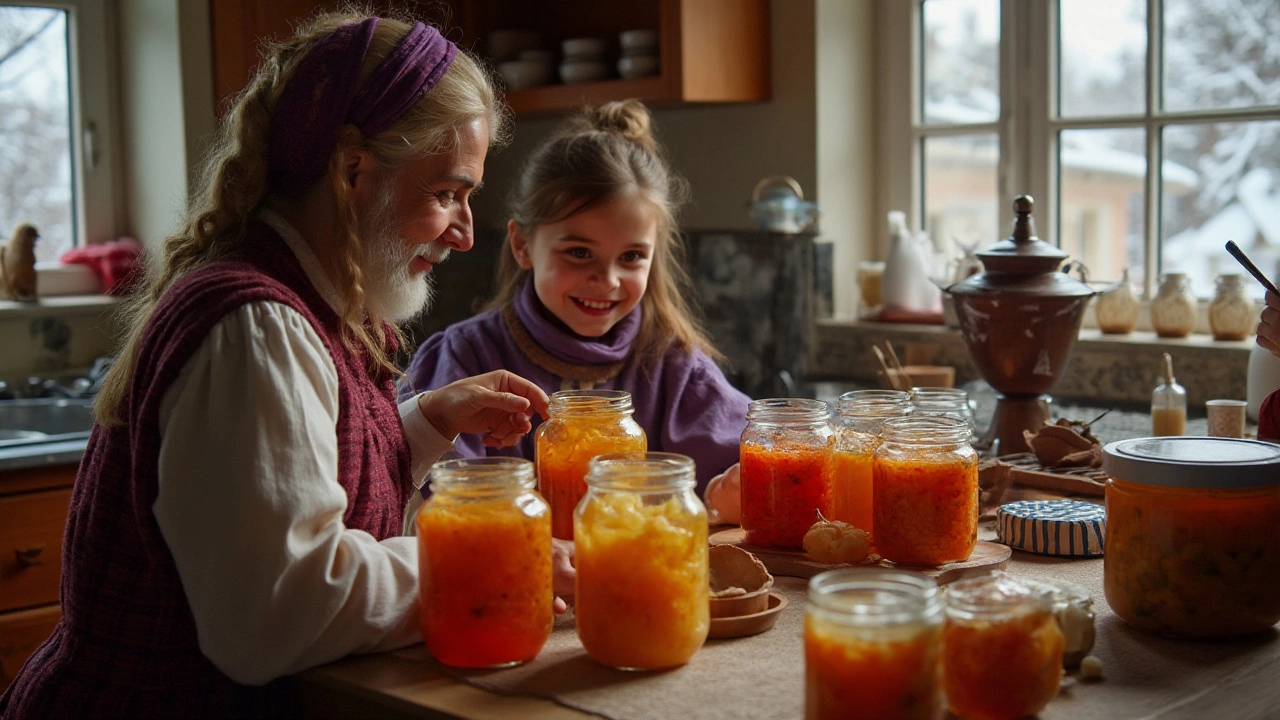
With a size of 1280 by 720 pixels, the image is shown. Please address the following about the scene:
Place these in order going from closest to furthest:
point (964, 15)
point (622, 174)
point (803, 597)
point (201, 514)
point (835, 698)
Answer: point (835, 698) < point (201, 514) < point (803, 597) < point (622, 174) < point (964, 15)

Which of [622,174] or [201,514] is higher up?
[622,174]

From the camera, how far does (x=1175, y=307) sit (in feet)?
8.64

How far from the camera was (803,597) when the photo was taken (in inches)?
50.4

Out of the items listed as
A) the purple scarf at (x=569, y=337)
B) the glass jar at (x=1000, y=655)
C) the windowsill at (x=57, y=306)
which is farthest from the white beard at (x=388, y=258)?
the windowsill at (x=57, y=306)

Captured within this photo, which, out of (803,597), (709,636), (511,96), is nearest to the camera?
(709,636)

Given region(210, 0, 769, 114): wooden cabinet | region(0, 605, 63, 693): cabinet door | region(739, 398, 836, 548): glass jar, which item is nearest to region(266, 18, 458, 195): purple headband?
region(739, 398, 836, 548): glass jar

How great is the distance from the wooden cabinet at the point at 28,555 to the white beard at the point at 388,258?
50.3 inches

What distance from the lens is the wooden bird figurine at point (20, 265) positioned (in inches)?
120

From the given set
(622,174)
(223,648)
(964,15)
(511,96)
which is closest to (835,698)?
(223,648)

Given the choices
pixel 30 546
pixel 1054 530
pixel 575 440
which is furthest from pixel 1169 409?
pixel 30 546

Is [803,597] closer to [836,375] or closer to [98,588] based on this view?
[98,588]

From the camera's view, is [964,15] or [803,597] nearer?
[803,597]

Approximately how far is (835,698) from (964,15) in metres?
2.45

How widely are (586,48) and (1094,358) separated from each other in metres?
1.44
